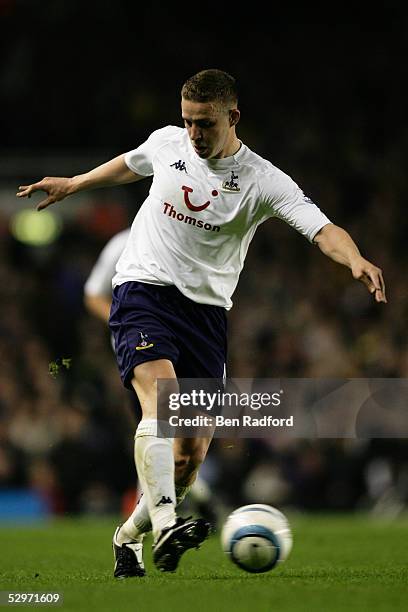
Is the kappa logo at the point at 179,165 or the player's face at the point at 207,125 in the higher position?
the player's face at the point at 207,125

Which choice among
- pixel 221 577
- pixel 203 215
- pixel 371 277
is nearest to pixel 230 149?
pixel 203 215

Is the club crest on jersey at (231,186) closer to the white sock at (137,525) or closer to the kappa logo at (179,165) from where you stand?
the kappa logo at (179,165)

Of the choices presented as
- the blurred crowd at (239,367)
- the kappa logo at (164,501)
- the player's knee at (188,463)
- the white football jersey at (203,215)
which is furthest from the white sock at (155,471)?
the blurred crowd at (239,367)

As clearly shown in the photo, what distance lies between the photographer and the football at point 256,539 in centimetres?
590

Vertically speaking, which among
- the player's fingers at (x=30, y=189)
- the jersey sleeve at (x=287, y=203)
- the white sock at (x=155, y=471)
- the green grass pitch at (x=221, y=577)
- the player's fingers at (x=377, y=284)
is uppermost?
the player's fingers at (x=30, y=189)

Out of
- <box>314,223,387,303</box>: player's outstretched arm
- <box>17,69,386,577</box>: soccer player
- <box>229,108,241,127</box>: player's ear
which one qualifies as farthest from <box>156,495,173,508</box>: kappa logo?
<box>229,108,241,127</box>: player's ear

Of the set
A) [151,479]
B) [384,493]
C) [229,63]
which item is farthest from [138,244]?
[229,63]

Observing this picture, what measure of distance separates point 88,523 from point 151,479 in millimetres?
6389

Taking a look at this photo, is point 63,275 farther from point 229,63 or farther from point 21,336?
point 229,63

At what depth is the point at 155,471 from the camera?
577cm

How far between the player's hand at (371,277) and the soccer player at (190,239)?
1.09 ft

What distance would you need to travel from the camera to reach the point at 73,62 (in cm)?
1867

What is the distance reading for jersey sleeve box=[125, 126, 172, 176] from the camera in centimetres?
644

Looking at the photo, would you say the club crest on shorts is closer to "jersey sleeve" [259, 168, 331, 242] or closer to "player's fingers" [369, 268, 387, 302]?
"jersey sleeve" [259, 168, 331, 242]
